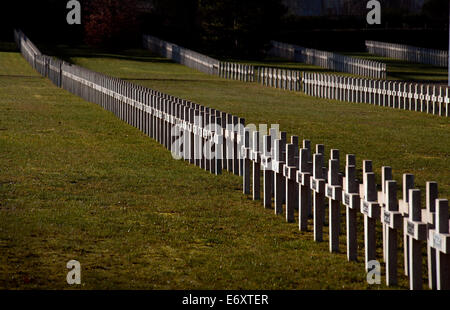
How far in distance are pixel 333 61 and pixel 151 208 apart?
167 ft

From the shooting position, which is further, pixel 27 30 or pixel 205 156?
pixel 27 30

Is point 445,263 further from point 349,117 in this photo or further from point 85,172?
point 349,117

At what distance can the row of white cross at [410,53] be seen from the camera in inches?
2677

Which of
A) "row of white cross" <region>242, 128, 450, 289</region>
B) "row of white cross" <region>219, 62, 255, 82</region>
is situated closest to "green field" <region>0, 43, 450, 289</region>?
"row of white cross" <region>242, 128, 450, 289</region>

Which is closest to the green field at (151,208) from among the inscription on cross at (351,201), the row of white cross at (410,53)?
the inscription on cross at (351,201)

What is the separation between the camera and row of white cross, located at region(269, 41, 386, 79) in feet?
185

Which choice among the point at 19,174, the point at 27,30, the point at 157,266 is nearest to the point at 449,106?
the point at 19,174

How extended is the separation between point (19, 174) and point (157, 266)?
708 cm

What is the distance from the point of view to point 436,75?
57.5 meters

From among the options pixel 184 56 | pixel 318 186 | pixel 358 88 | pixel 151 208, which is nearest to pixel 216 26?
pixel 184 56

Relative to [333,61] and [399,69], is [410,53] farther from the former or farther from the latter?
[333,61]

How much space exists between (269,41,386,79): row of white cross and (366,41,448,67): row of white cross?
302 inches

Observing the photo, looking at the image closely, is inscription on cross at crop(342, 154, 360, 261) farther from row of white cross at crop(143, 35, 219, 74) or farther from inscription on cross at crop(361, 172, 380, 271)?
row of white cross at crop(143, 35, 219, 74)

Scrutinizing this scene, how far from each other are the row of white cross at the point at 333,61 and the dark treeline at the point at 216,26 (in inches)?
87.3
